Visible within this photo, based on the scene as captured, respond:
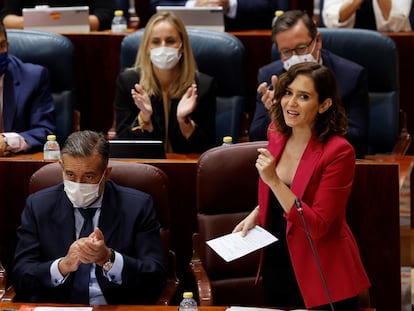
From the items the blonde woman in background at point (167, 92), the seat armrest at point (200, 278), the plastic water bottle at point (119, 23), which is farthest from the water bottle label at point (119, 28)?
the seat armrest at point (200, 278)

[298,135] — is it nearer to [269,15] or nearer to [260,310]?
[260,310]

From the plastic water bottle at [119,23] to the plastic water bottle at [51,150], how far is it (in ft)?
3.33

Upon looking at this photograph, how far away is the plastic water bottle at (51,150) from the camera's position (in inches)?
117

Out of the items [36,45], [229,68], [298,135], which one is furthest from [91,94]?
[298,135]

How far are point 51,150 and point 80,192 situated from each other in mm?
613

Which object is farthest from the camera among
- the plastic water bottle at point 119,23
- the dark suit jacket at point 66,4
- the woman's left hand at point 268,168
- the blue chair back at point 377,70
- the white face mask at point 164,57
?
the dark suit jacket at point 66,4

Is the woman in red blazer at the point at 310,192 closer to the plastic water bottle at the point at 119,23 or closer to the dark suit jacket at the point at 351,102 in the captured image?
the dark suit jacket at the point at 351,102

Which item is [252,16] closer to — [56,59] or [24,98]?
[56,59]

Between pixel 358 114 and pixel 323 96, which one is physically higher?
pixel 323 96

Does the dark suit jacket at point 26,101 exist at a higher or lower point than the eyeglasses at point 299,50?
lower

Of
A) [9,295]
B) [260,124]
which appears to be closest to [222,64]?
[260,124]

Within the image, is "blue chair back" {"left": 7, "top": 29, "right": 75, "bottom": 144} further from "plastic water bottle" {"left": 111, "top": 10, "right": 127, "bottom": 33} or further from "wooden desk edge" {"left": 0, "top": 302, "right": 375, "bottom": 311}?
"wooden desk edge" {"left": 0, "top": 302, "right": 375, "bottom": 311}

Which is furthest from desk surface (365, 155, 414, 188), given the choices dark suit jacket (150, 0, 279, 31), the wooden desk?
dark suit jacket (150, 0, 279, 31)

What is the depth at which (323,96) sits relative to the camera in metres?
2.30
